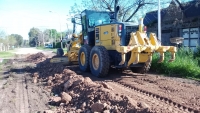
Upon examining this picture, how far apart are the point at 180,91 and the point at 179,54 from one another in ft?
17.3

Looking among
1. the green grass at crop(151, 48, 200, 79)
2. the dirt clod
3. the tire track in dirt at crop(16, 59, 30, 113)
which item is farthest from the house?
the dirt clod

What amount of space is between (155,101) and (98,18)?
6128 mm

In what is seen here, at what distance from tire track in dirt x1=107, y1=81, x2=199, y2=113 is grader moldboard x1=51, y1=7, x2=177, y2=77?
3.58 feet

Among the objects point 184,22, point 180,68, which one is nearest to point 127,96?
point 180,68

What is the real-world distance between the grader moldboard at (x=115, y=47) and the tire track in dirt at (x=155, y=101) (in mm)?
1091

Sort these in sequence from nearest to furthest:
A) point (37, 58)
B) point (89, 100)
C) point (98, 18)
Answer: point (89, 100) → point (98, 18) → point (37, 58)

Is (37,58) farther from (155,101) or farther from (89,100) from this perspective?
(155,101)

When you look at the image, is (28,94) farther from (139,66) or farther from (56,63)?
(56,63)

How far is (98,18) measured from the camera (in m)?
10.6

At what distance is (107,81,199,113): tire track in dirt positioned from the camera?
465 centimetres

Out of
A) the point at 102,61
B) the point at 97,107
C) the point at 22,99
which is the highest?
the point at 102,61

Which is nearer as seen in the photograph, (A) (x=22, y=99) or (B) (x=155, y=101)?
(B) (x=155, y=101)

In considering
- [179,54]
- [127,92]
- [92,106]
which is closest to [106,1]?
[179,54]

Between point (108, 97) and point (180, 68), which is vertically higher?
point (180, 68)
